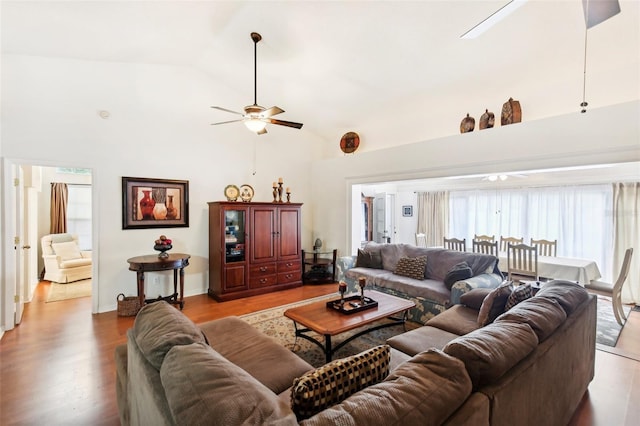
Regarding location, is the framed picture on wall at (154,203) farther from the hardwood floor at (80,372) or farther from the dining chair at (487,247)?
the dining chair at (487,247)

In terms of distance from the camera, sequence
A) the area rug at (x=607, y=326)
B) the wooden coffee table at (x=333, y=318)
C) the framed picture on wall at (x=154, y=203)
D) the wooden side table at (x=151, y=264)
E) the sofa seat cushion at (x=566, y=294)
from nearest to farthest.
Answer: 1. the sofa seat cushion at (x=566, y=294)
2. the wooden coffee table at (x=333, y=318)
3. the area rug at (x=607, y=326)
4. the wooden side table at (x=151, y=264)
5. the framed picture on wall at (x=154, y=203)

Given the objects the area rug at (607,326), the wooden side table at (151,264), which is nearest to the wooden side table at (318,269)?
the wooden side table at (151,264)

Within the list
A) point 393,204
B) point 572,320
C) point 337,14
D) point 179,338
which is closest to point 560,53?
point 337,14

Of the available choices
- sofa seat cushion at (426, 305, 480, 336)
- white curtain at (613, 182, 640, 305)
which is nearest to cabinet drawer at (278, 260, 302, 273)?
sofa seat cushion at (426, 305, 480, 336)

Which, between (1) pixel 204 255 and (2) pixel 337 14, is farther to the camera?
(1) pixel 204 255

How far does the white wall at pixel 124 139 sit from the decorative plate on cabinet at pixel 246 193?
0.49 ft

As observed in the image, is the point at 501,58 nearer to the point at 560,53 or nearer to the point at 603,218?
the point at 560,53

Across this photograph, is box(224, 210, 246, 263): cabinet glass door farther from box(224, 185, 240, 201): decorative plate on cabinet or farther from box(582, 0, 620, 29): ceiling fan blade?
box(582, 0, 620, 29): ceiling fan blade

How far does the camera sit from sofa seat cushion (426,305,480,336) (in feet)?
7.91

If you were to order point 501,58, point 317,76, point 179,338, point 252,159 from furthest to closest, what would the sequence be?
point 252,159
point 317,76
point 501,58
point 179,338

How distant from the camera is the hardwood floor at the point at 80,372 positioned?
84.2 inches

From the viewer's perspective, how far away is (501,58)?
11.1 ft

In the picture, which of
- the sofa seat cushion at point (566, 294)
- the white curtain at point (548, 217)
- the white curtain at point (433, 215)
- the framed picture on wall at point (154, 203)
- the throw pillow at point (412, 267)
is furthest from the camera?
the white curtain at point (433, 215)

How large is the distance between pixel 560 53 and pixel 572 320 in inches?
113
